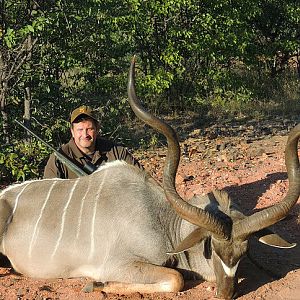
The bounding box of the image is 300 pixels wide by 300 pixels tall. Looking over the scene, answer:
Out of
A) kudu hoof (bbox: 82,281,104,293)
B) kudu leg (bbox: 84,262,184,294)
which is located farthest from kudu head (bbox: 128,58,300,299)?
kudu hoof (bbox: 82,281,104,293)

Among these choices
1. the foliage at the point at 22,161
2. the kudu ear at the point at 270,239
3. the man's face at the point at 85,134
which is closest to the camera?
the kudu ear at the point at 270,239

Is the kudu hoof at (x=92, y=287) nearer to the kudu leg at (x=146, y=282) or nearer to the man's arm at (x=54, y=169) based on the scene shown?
the kudu leg at (x=146, y=282)

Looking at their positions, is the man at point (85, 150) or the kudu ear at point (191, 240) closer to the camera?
the kudu ear at point (191, 240)

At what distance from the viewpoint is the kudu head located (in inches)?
130

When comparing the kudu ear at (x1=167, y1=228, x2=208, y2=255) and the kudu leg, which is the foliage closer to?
the kudu leg

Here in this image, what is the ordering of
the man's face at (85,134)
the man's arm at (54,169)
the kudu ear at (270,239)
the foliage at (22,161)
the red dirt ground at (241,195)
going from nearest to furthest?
the kudu ear at (270,239) < the red dirt ground at (241,195) < the man's face at (85,134) < the man's arm at (54,169) < the foliage at (22,161)

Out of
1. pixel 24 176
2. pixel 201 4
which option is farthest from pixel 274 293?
pixel 201 4

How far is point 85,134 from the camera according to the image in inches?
185

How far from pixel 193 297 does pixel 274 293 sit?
0.53 m

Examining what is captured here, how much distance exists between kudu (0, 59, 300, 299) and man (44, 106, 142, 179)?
38cm

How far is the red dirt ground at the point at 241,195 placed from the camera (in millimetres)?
3666

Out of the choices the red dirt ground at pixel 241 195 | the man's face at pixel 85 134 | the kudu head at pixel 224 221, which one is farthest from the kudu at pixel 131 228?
the man's face at pixel 85 134

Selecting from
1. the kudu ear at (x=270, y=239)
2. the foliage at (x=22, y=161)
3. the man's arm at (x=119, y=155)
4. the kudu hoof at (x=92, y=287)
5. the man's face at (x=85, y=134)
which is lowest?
the kudu hoof at (x=92, y=287)

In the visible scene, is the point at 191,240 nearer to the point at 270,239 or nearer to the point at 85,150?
the point at 270,239
